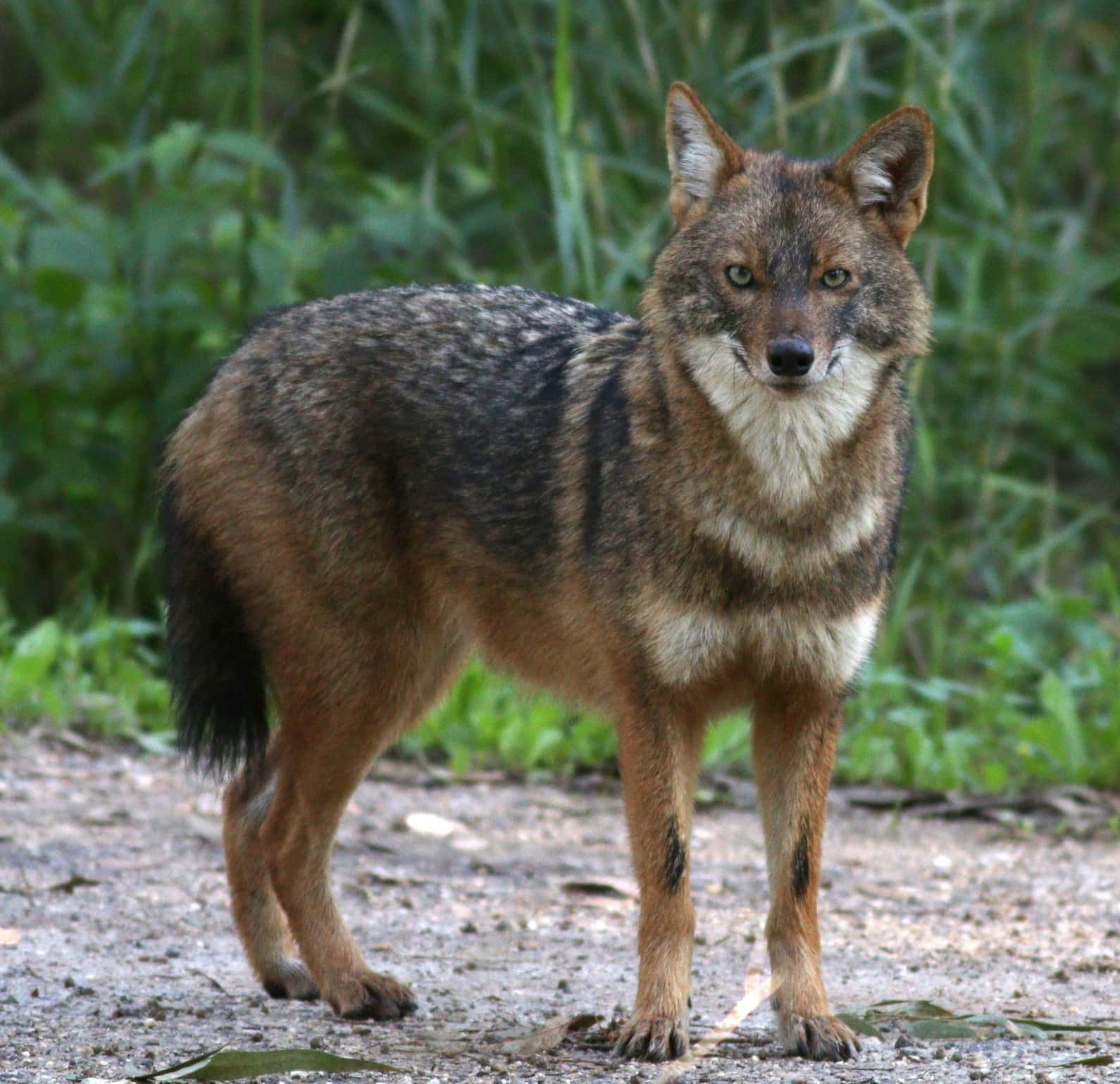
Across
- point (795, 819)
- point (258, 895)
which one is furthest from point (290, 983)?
point (795, 819)

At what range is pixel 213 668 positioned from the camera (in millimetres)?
4766

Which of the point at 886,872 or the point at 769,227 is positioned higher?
the point at 769,227

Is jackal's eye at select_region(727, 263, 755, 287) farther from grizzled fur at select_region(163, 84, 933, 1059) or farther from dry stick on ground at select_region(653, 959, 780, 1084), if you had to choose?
dry stick on ground at select_region(653, 959, 780, 1084)

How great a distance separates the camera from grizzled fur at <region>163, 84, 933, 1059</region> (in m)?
4.09

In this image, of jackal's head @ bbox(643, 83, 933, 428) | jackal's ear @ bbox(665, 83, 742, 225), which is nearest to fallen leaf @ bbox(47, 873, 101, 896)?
jackal's head @ bbox(643, 83, 933, 428)

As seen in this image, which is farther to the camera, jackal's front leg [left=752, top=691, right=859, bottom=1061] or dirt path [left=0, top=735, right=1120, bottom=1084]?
jackal's front leg [left=752, top=691, right=859, bottom=1061]

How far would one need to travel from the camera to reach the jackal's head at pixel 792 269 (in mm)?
3998

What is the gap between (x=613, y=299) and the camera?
→ 745cm

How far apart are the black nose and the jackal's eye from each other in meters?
0.23

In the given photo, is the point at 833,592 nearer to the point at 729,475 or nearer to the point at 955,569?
the point at 729,475

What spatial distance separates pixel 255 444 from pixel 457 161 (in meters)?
4.22

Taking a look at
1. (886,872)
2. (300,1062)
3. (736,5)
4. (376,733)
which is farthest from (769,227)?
(736,5)

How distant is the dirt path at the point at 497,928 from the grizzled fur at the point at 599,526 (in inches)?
10.8

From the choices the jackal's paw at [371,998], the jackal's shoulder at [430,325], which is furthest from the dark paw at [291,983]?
the jackal's shoulder at [430,325]
